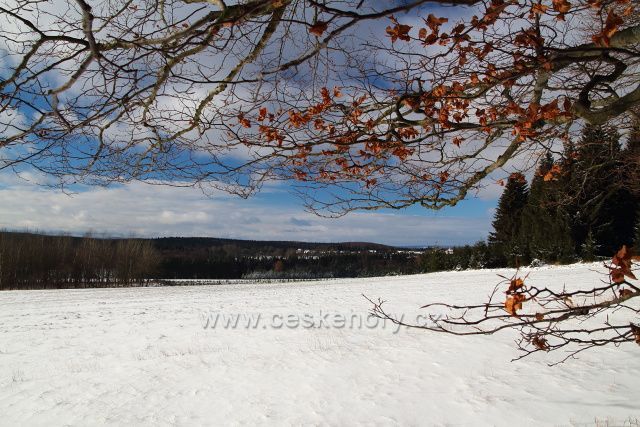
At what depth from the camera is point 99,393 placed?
6824 mm

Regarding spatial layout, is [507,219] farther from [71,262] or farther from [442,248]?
[71,262]

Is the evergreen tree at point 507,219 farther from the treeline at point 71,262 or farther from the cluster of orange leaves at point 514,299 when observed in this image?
the treeline at point 71,262

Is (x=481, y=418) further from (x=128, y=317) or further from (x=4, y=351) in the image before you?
(x=128, y=317)

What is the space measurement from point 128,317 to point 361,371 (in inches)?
388

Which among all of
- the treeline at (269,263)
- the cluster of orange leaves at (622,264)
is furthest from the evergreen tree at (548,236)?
the treeline at (269,263)

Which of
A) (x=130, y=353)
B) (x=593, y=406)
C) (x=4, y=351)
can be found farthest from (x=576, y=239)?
(x=4, y=351)

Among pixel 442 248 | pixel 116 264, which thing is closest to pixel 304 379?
pixel 442 248

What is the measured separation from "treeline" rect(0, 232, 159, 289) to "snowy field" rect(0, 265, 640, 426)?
5014cm

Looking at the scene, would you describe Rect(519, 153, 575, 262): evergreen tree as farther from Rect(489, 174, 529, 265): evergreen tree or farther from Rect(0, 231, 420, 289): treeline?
Rect(0, 231, 420, 289): treeline

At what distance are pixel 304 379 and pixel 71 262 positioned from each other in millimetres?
61500

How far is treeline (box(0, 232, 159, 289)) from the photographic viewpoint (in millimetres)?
51875

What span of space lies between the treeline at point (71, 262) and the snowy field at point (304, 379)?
5014cm

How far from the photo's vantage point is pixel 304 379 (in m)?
7.03

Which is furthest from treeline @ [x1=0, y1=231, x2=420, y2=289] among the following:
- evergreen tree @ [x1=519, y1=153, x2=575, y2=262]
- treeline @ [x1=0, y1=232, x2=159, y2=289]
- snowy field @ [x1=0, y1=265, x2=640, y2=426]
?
snowy field @ [x1=0, y1=265, x2=640, y2=426]
